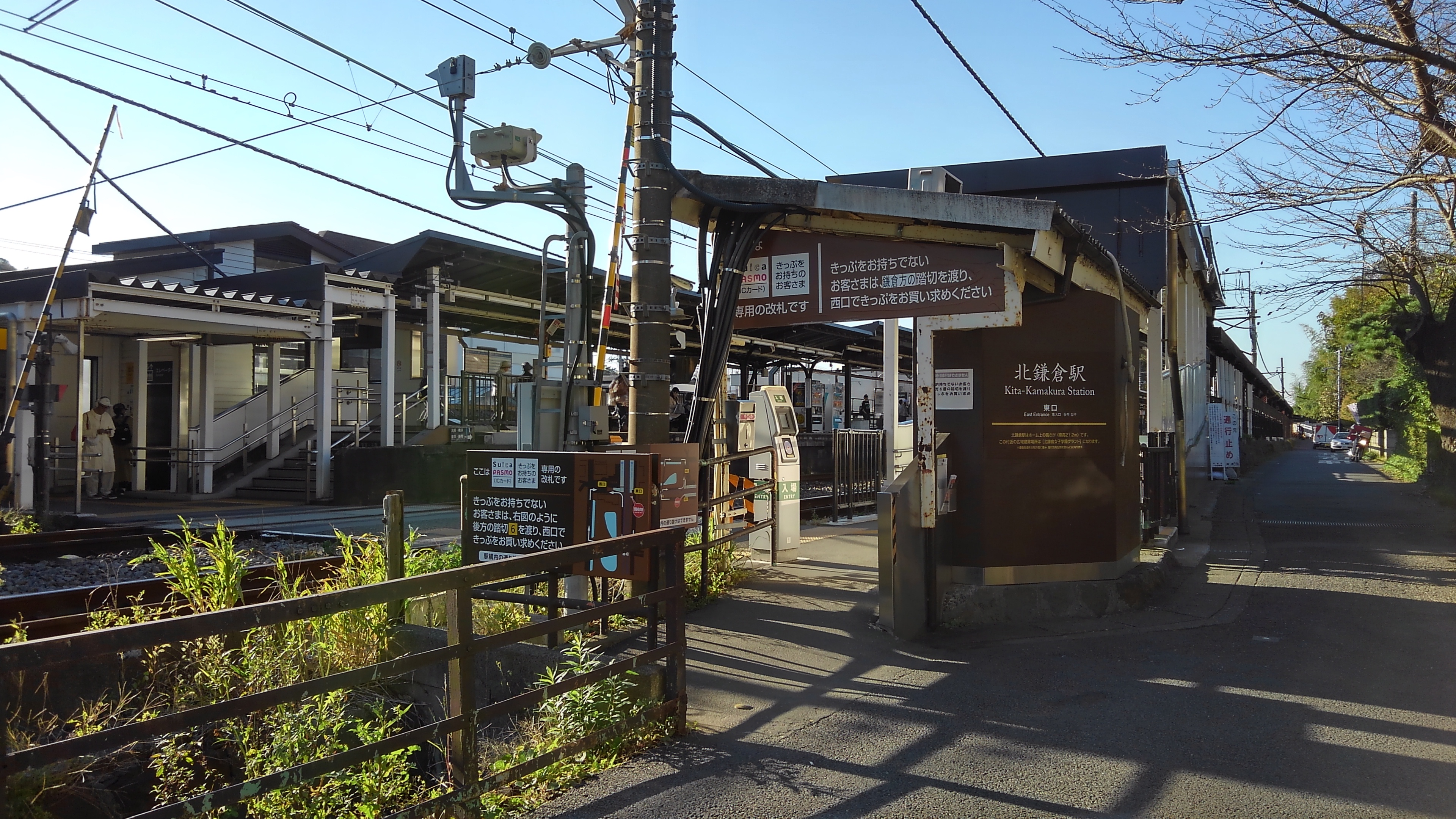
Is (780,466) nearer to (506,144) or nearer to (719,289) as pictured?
(719,289)

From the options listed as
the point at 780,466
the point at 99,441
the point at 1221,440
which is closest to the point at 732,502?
the point at 780,466

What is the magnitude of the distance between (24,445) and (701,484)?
11.0 meters

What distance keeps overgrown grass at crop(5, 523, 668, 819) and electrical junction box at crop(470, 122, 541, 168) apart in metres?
3.49

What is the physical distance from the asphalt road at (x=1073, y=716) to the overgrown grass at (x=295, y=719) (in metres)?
0.39

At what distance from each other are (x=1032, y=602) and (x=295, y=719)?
6.06 metres

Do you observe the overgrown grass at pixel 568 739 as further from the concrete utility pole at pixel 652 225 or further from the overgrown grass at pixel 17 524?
the overgrown grass at pixel 17 524

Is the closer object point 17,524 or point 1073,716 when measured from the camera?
point 1073,716

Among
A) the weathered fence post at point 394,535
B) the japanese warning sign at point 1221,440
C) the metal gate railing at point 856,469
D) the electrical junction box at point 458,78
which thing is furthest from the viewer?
the japanese warning sign at point 1221,440

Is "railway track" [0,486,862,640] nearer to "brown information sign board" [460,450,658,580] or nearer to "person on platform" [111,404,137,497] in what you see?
"brown information sign board" [460,450,658,580]

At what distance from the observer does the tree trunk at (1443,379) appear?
18.2m

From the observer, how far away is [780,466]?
37.0 ft

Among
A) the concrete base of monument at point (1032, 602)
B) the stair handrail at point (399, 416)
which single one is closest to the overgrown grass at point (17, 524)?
the stair handrail at point (399, 416)

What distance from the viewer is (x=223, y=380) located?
72.7 feet

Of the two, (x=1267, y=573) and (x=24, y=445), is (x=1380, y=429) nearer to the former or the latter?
(x=1267, y=573)
